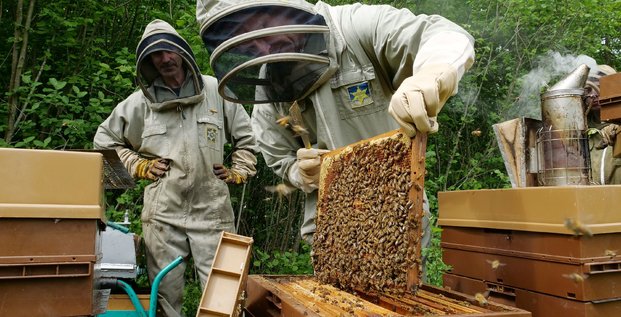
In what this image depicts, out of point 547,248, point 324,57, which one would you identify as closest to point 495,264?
point 547,248

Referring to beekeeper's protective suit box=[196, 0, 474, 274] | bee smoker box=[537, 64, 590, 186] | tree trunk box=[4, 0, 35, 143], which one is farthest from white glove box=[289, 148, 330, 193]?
tree trunk box=[4, 0, 35, 143]

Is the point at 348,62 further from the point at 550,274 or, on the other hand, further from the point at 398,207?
the point at 550,274

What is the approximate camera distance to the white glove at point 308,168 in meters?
2.58

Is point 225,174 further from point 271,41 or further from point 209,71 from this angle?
point 271,41

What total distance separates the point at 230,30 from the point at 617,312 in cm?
188

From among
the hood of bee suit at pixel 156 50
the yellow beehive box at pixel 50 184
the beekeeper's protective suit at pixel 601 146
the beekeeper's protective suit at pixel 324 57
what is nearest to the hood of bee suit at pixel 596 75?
the beekeeper's protective suit at pixel 601 146

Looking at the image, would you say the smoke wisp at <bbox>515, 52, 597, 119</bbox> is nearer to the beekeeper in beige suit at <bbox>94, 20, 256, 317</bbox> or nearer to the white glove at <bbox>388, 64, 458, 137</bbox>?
the beekeeper in beige suit at <bbox>94, 20, 256, 317</bbox>

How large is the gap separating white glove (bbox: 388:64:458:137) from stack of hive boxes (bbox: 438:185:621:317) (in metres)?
0.46

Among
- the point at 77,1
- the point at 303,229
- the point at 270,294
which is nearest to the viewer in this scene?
the point at 270,294

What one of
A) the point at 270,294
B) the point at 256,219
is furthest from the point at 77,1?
the point at 270,294

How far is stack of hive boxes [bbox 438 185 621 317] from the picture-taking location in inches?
64.9

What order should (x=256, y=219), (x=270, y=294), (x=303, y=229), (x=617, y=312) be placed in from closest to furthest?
(x=617, y=312)
(x=270, y=294)
(x=303, y=229)
(x=256, y=219)

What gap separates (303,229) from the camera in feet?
9.44

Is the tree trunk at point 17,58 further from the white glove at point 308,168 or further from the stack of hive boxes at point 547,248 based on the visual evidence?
the stack of hive boxes at point 547,248
